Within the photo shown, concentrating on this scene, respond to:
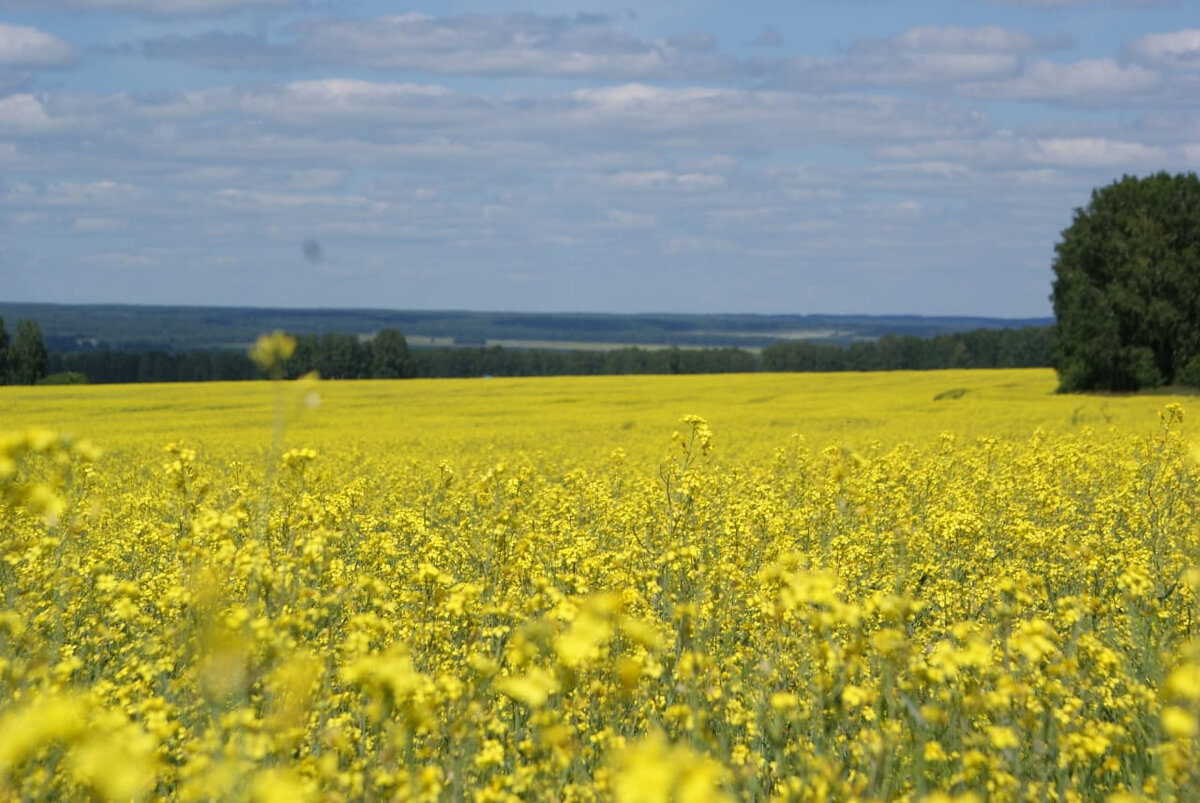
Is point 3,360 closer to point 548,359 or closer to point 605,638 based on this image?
point 548,359

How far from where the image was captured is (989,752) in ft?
11.8

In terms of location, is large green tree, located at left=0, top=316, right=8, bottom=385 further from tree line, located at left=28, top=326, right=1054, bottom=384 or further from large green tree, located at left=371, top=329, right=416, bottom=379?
large green tree, located at left=371, top=329, right=416, bottom=379

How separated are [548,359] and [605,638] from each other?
89039 mm

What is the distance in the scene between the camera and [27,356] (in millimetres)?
68438

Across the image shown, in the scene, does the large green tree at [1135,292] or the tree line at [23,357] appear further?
the tree line at [23,357]

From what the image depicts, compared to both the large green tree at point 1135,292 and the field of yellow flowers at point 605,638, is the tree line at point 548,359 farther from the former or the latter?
the field of yellow flowers at point 605,638

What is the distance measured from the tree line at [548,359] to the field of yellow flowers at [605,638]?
Result: 69.9 metres

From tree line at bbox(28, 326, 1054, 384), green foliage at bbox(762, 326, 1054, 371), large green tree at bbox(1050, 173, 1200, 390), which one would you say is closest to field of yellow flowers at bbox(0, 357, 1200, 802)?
large green tree at bbox(1050, 173, 1200, 390)

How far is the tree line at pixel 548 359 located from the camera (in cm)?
8050

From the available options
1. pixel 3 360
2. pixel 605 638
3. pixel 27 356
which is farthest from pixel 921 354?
pixel 605 638

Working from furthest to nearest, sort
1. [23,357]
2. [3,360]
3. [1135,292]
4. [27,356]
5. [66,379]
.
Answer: [27,356] → [23,357] → [3,360] → [66,379] → [1135,292]

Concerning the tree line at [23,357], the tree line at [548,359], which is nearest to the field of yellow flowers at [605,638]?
the tree line at [23,357]

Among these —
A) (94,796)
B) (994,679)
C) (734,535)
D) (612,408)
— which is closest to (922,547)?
(734,535)

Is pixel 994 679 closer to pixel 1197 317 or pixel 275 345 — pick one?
pixel 275 345
